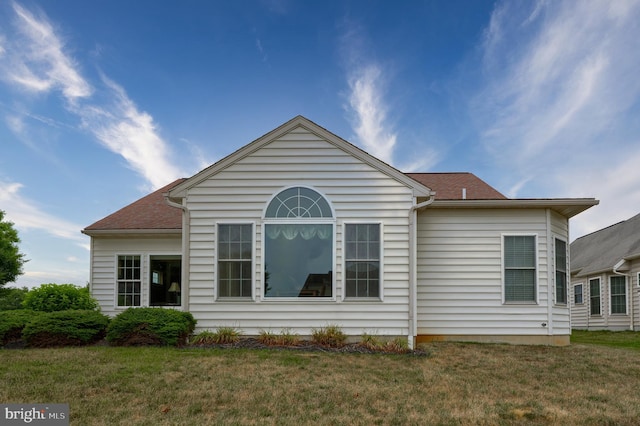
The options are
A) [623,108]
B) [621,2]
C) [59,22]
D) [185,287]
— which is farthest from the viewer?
[623,108]

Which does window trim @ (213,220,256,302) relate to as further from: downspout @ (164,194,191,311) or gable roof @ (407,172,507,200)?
gable roof @ (407,172,507,200)

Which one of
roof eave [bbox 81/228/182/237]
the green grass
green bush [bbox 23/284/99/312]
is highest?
roof eave [bbox 81/228/182/237]

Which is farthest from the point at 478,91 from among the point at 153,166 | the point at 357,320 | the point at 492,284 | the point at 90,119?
the point at 90,119

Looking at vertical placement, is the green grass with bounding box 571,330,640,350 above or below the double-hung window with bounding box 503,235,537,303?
below

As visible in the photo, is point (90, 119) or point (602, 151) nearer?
point (90, 119)

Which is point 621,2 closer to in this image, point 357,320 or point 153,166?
point 357,320

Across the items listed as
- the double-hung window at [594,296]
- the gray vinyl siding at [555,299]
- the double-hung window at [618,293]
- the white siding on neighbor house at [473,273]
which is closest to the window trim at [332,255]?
the white siding on neighbor house at [473,273]

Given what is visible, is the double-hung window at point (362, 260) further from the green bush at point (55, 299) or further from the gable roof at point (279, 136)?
the green bush at point (55, 299)

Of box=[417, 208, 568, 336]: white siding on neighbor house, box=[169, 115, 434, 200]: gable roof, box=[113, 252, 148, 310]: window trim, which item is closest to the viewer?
box=[169, 115, 434, 200]: gable roof

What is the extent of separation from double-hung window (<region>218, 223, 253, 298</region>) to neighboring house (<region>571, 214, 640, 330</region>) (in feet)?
52.1

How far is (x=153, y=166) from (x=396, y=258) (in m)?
8.26

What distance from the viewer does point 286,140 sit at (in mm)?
10719

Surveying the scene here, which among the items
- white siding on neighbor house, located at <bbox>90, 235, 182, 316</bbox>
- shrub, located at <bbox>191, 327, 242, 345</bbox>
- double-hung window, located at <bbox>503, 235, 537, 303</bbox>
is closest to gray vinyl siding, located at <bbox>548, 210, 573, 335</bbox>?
double-hung window, located at <bbox>503, 235, 537, 303</bbox>

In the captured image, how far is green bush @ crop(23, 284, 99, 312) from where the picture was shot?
468 inches
